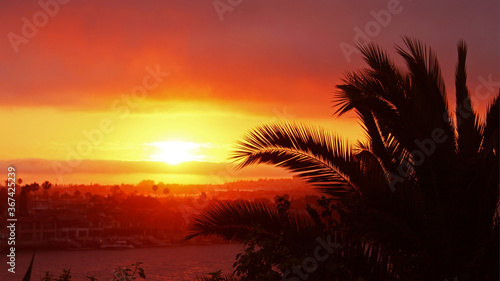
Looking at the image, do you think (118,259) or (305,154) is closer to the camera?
(305,154)

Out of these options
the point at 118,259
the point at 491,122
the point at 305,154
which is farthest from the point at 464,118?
the point at 118,259

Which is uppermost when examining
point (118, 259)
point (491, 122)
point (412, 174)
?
point (491, 122)

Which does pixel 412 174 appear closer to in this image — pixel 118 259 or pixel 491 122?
pixel 491 122

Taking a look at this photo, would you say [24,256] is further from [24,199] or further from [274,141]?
[274,141]

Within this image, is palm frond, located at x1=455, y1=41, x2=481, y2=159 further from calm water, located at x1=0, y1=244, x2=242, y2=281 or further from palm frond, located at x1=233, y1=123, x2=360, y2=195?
calm water, located at x1=0, y1=244, x2=242, y2=281

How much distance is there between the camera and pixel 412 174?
22.2ft

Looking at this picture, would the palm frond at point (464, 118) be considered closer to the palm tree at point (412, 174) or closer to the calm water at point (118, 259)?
the palm tree at point (412, 174)

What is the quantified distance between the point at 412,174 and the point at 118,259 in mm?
23898

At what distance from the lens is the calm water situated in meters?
25.5

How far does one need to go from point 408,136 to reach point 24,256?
25.0 metres

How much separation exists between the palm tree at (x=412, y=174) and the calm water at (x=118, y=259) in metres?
18.3

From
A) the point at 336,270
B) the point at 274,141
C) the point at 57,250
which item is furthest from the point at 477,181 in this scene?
the point at 57,250

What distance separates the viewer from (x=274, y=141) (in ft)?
23.0

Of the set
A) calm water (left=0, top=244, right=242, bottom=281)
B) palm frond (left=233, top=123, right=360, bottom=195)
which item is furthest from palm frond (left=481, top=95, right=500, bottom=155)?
calm water (left=0, top=244, right=242, bottom=281)
